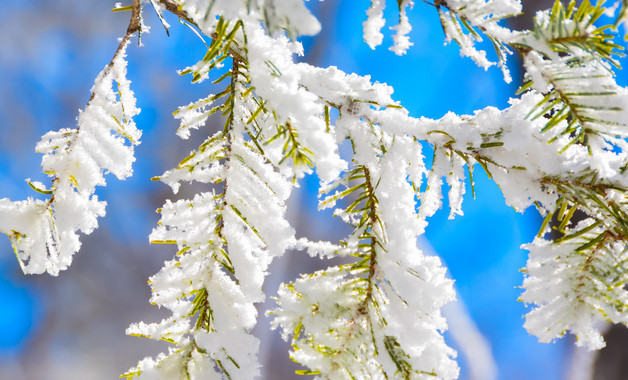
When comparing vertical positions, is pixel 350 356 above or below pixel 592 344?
above

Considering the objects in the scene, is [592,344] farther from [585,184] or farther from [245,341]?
[245,341]

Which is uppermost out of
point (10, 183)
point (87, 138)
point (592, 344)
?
point (10, 183)

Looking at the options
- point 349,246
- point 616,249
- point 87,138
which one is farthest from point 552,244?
point 87,138

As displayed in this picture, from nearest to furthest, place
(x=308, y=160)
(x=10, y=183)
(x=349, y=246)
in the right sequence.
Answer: (x=308, y=160), (x=349, y=246), (x=10, y=183)

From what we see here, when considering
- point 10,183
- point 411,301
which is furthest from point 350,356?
point 10,183

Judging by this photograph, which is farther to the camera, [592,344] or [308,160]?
[592,344]

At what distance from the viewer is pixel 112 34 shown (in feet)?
7.36

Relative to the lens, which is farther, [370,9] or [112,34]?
[112,34]

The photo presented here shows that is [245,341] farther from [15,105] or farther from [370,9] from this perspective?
[15,105]

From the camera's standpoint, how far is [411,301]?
0.91ft

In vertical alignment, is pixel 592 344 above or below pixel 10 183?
below

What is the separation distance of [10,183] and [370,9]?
Answer: 2.46m

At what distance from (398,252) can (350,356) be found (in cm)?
9

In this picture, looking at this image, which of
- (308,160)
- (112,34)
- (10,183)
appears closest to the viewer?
(308,160)
